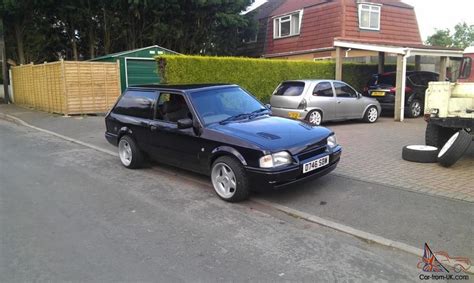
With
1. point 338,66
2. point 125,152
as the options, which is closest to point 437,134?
point 125,152

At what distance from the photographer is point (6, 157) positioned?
8.88 meters

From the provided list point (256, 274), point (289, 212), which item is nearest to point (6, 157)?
point (289, 212)

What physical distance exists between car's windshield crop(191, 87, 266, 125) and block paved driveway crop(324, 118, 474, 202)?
1.91 meters

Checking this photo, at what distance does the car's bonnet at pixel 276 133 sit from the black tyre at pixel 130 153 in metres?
2.12

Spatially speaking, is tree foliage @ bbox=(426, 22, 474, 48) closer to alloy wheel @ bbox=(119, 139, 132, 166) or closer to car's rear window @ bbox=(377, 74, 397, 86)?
car's rear window @ bbox=(377, 74, 397, 86)

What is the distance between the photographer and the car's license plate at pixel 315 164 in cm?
552

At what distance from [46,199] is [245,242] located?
3.23 metres

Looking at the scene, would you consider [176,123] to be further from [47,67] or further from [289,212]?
[47,67]

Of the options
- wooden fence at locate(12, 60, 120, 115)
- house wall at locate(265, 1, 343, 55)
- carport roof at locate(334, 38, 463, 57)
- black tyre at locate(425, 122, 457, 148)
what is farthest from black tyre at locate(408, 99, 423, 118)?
wooden fence at locate(12, 60, 120, 115)

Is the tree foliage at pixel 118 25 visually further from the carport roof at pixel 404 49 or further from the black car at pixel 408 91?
the black car at pixel 408 91

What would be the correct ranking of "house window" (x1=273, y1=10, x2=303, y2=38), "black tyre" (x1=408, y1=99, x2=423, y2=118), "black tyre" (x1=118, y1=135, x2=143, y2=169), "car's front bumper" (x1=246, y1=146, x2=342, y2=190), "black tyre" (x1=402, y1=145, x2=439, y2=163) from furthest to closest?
"house window" (x1=273, y1=10, x2=303, y2=38) → "black tyre" (x1=408, y1=99, x2=423, y2=118) → "black tyre" (x1=118, y1=135, x2=143, y2=169) → "black tyre" (x1=402, y1=145, x2=439, y2=163) → "car's front bumper" (x1=246, y1=146, x2=342, y2=190)

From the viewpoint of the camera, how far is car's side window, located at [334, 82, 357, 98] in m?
13.2

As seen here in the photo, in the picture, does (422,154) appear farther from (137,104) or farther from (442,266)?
(137,104)

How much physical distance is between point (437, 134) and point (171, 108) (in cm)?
537
